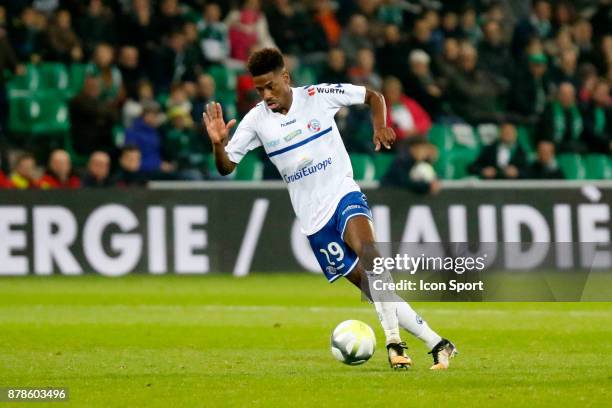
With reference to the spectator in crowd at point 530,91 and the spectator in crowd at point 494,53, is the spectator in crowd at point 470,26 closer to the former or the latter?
the spectator in crowd at point 494,53

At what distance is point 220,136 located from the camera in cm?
966

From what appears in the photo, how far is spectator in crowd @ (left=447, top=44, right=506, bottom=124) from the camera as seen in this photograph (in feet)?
67.9

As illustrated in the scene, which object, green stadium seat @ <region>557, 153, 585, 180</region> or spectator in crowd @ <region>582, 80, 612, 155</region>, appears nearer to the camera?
green stadium seat @ <region>557, 153, 585, 180</region>

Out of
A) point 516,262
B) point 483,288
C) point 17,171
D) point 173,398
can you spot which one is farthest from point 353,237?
point 17,171

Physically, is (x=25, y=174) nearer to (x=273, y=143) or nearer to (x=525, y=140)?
(x=525, y=140)

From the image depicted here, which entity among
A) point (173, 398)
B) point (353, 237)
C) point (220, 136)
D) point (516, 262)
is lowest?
point (516, 262)

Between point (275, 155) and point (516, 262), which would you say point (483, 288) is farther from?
point (275, 155)

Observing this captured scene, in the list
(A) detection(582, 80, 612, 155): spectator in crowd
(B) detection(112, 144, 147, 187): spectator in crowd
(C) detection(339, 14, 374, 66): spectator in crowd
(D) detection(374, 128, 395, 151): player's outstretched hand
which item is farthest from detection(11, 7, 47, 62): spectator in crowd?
(D) detection(374, 128, 395, 151): player's outstretched hand

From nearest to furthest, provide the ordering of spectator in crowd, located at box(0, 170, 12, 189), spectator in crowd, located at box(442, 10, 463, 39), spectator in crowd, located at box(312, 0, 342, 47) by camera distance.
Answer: spectator in crowd, located at box(0, 170, 12, 189)
spectator in crowd, located at box(312, 0, 342, 47)
spectator in crowd, located at box(442, 10, 463, 39)

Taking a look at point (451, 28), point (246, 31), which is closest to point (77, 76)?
point (246, 31)

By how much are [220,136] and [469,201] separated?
837cm

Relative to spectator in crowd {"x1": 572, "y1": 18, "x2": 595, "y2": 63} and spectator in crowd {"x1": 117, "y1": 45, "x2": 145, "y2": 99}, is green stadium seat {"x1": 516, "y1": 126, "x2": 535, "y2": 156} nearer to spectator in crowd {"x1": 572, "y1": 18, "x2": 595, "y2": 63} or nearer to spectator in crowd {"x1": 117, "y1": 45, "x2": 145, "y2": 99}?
spectator in crowd {"x1": 572, "y1": 18, "x2": 595, "y2": 63}

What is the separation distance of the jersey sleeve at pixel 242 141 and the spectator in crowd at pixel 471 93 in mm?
10921

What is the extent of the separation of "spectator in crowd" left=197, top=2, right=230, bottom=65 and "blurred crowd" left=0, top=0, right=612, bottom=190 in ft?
0.07
